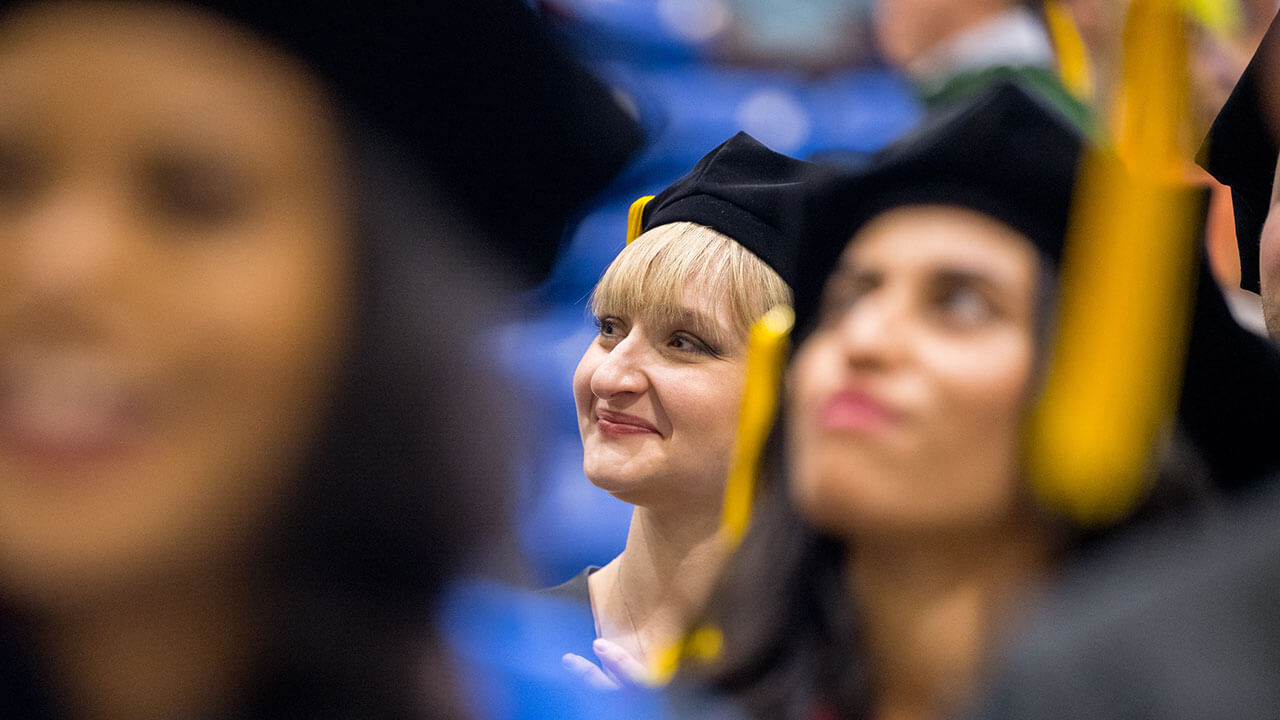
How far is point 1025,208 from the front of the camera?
116 cm

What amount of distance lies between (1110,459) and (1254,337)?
1.19 ft

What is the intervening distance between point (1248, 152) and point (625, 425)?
3.17 feet

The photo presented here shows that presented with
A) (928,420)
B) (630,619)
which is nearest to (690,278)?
(630,619)

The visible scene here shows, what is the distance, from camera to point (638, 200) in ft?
6.08

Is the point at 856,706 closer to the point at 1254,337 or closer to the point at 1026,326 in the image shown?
the point at 1026,326

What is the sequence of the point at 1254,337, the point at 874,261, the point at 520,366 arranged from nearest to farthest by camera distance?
the point at 520,366, the point at 874,261, the point at 1254,337

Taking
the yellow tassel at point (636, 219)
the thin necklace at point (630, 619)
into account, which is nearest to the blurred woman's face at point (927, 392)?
the thin necklace at point (630, 619)

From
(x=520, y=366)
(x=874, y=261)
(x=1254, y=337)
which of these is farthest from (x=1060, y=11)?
(x=520, y=366)

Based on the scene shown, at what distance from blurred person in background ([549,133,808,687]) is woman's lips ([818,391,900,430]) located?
513 mm

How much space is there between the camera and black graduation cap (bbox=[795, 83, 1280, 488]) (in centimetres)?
117

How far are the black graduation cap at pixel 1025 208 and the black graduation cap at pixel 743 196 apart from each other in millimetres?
309

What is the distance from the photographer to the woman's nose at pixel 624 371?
160 cm

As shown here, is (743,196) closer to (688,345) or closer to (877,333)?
(688,345)

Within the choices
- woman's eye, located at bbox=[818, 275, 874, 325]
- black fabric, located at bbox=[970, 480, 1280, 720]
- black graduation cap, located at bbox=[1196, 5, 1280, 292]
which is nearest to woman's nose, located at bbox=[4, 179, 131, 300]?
black fabric, located at bbox=[970, 480, 1280, 720]
